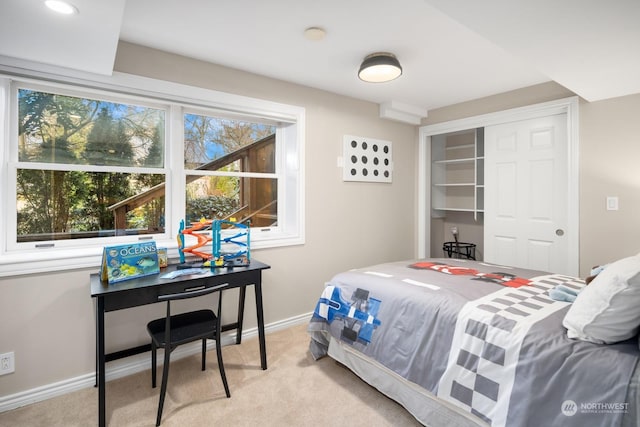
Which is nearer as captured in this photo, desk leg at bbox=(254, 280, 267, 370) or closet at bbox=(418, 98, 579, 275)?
desk leg at bbox=(254, 280, 267, 370)

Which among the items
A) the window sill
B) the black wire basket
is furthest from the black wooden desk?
the black wire basket

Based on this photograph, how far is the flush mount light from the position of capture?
53.4 inches

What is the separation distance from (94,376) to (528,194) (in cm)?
404

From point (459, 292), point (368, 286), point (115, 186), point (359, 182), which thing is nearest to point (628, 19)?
point (459, 292)

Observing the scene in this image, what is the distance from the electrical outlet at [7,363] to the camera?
6.31 ft

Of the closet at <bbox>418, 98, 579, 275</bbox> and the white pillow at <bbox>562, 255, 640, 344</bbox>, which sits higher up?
the closet at <bbox>418, 98, 579, 275</bbox>

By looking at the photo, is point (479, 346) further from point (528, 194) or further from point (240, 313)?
point (528, 194)

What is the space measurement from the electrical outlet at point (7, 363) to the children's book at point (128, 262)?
0.73 meters

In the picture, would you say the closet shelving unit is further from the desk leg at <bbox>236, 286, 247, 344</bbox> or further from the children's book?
the children's book

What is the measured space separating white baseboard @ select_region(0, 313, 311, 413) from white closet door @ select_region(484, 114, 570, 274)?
106 inches

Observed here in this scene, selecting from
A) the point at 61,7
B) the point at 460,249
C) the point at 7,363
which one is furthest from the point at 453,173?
the point at 7,363

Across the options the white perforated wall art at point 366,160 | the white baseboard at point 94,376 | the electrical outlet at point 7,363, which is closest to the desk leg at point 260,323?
the white baseboard at point 94,376

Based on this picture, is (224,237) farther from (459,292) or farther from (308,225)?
(459,292)

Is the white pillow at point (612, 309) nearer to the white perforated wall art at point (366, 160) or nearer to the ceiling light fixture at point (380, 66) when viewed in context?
the ceiling light fixture at point (380, 66)
